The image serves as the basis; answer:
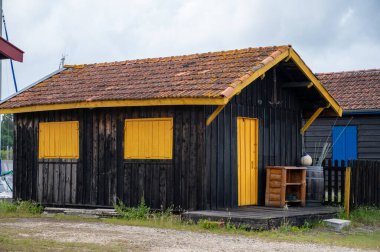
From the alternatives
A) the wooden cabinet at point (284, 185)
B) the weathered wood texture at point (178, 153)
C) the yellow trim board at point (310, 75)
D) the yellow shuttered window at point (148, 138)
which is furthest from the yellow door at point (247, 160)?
the yellow shuttered window at point (148, 138)

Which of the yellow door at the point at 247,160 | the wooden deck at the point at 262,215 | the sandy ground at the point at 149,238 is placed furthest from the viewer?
the yellow door at the point at 247,160

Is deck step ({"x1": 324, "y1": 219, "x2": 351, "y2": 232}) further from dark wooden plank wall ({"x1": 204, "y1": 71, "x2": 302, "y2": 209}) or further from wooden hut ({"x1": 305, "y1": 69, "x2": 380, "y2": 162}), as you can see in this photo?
wooden hut ({"x1": 305, "y1": 69, "x2": 380, "y2": 162})

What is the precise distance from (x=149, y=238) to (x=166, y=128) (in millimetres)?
4200

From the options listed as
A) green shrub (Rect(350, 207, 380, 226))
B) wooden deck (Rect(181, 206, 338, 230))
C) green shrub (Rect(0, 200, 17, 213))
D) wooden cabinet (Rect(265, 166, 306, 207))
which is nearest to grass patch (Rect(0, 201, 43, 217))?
green shrub (Rect(0, 200, 17, 213))

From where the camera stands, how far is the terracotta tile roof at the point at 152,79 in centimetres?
1722

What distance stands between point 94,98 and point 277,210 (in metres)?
4.86

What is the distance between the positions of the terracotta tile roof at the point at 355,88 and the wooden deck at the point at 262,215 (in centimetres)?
829

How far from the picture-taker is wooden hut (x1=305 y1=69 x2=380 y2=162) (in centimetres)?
2614

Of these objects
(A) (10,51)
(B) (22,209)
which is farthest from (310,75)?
(A) (10,51)

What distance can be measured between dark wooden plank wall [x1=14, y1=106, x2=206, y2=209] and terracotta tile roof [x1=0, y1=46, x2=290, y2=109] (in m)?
0.47

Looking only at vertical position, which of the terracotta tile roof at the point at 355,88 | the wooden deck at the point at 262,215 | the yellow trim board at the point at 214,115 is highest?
the terracotta tile roof at the point at 355,88

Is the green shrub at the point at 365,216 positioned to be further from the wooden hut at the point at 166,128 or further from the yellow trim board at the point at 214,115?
the yellow trim board at the point at 214,115

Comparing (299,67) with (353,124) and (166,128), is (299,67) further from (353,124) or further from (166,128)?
(353,124)

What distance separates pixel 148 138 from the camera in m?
18.0
